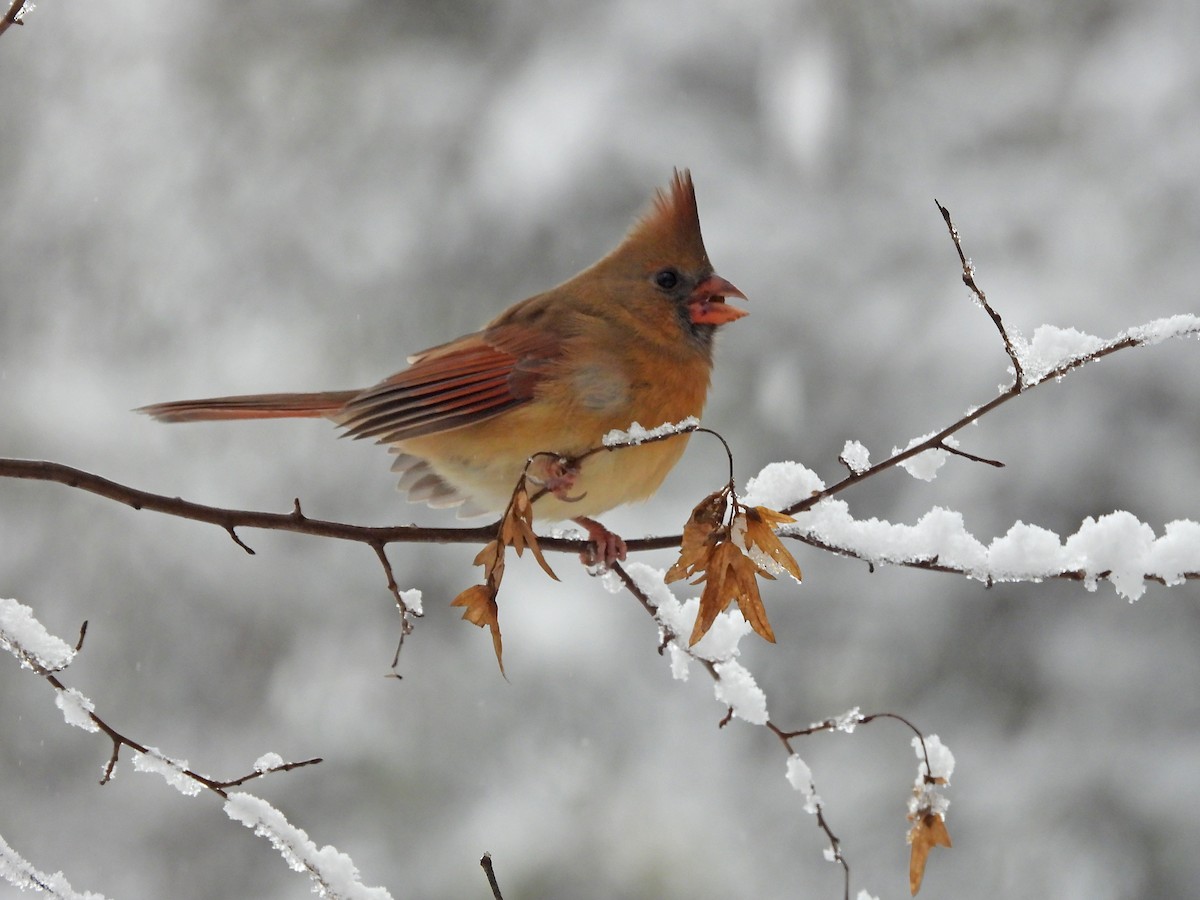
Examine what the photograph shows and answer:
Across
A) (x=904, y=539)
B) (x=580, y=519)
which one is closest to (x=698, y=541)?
(x=904, y=539)

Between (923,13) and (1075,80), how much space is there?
2.17 feet

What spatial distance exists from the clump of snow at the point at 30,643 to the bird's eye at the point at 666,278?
1537mm

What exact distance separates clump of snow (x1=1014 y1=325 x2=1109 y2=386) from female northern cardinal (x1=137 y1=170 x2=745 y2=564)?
82 cm

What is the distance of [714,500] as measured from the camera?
152 cm

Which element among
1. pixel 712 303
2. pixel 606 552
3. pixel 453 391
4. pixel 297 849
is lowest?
pixel 297 849

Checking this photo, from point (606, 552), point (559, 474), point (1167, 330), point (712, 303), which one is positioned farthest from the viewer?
point (712, 303)

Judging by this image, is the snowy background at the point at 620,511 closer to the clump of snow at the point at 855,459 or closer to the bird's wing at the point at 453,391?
the bird's wing at the point at 453,391

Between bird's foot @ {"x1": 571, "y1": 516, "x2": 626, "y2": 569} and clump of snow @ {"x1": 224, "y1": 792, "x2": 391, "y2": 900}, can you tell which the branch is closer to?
clump of snow @ {"x1": 224, "y1": 792, "x2": 391, "y2": 900}

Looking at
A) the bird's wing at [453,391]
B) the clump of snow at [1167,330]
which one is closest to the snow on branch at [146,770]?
the bird's wing at [453,391]

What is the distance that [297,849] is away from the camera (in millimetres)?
1635

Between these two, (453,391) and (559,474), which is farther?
(453,391)

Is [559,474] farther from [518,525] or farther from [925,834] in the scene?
[925,834]

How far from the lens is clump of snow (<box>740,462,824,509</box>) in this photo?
5.75ft

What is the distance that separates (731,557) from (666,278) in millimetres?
1385
